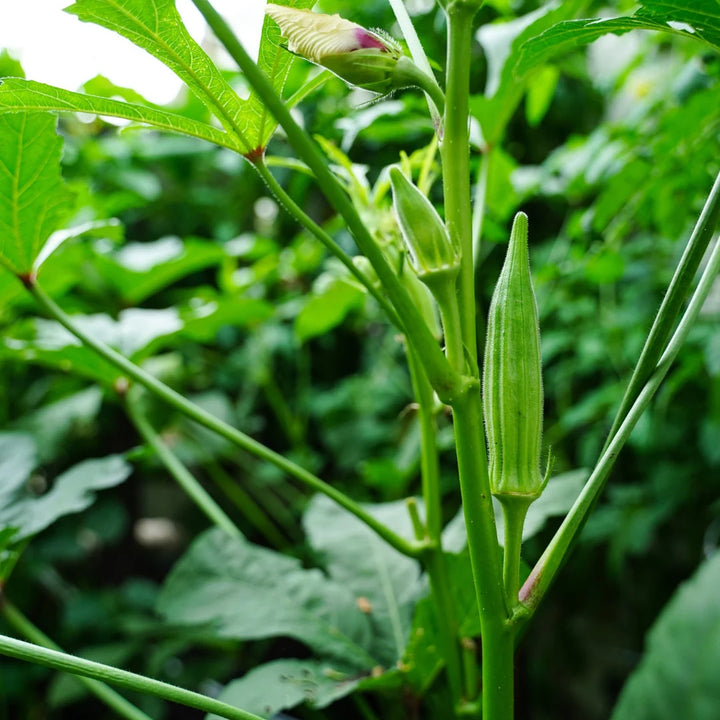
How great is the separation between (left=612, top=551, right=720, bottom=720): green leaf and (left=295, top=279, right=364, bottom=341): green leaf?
1.69 ft

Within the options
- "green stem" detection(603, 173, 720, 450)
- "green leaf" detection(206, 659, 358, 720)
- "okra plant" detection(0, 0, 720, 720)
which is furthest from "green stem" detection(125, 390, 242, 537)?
"green stem" detection(603, 173, 720, 450)

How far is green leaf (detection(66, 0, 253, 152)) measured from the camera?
0.31 meters

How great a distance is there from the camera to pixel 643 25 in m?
0.34

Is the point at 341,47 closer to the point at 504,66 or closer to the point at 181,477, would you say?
the point at 504,66

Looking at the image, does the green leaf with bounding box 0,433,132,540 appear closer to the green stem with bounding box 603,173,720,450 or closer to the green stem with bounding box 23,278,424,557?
the green stem with bounding box 23,278,424,557

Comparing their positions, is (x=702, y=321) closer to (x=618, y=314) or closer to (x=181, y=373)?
(x=618, y=314)

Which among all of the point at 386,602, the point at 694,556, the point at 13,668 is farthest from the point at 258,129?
the point at 694,556

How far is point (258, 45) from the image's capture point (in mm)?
347

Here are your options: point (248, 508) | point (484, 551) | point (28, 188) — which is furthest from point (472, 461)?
point (248, 508)

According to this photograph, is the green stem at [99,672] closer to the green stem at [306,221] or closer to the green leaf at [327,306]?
the green stem at [306,221]

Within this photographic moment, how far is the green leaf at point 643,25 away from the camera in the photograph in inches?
12.9

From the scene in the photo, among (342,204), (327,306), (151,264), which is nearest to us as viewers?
(342,204)

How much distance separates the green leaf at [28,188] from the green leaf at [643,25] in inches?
11.9

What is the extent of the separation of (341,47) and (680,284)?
0.61ft
